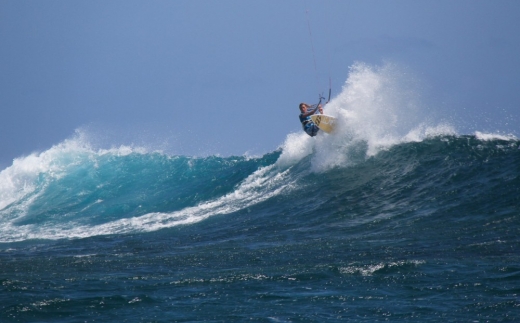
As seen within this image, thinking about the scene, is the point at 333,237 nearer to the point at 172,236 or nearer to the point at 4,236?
the point at 172,236

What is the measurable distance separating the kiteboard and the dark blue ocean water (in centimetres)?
69

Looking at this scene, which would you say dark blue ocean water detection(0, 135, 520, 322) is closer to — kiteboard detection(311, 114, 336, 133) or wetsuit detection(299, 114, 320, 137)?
kiteboard detection(311, 114, 336, 133)

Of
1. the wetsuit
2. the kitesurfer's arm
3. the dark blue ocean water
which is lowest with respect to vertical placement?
the dark blue ocean water

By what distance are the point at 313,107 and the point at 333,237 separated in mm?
7242

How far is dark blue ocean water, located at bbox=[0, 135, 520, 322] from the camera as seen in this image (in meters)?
7.68

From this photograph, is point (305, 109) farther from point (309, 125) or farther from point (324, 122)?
point (324, 122)

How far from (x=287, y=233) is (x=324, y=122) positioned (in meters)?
6.70

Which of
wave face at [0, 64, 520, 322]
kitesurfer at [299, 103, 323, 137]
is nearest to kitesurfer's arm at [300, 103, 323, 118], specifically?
kitesurfer at [299, 103, 323, 137]

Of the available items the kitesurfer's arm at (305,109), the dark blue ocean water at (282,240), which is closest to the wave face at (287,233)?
the dark blue ocean water at (282,240)

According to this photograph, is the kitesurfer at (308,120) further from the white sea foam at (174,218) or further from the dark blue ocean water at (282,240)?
the white sea foam at (174,218)

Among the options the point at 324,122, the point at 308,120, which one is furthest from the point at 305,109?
the point at 324,122

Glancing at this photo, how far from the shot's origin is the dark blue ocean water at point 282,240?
25.2 feet

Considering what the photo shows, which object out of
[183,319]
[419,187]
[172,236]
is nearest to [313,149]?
[419,187]

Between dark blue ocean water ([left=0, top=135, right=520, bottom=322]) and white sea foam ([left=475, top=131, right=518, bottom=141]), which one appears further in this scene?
white sea foam ([left=475, top=131, right=518, bottom=141])
